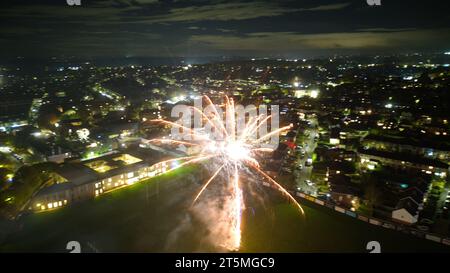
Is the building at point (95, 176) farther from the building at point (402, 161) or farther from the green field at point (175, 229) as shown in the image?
the building at point (402, 161)

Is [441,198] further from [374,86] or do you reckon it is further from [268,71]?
[268,71]

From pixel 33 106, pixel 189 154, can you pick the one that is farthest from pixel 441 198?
pixel 33 106

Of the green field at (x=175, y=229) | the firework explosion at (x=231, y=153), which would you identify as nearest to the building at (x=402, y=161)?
the firework explosion at (x=231, y=153)

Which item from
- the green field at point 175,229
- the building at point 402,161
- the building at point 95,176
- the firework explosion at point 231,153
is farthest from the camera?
the building at point 402,161

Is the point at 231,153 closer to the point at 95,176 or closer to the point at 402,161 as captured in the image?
the point at 95,176

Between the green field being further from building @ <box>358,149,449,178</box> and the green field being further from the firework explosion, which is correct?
building @ <box>358,149,449,178</box>

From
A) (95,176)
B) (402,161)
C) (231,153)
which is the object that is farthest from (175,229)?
(402,161)
